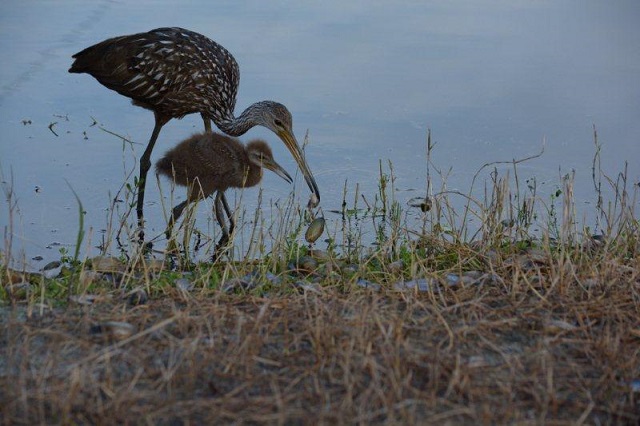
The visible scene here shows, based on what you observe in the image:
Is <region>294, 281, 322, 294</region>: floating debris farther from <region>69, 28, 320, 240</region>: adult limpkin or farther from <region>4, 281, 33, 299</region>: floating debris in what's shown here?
<region>69, 28, 320, 240</region>: adult limpkin

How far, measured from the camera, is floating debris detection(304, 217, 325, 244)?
6328mm

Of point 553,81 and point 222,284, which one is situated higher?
point 553,81

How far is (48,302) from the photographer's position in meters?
4.35

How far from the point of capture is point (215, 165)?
21.3 feet

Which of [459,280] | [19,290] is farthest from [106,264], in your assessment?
[459,280]

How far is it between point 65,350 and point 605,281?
2.26 m

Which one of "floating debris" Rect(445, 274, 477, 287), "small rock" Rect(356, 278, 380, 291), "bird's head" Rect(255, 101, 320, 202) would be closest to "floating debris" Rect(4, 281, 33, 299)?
"small rock" Rect(356, 278, 380, 291)

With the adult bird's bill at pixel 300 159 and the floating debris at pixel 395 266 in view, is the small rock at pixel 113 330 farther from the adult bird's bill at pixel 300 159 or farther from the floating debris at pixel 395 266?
the adult bird's bill at pixel 300 159

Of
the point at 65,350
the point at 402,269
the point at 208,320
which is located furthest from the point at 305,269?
the point at 65,350

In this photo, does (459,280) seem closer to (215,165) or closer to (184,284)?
(184,284)

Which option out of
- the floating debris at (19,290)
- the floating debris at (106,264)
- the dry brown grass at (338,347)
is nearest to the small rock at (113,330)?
the dry brown grass at (338,347)

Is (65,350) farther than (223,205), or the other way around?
(223,205)

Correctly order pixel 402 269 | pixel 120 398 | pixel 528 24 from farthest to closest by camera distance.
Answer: pixel 528 24 < pixel 402 269 < pixel 120 398

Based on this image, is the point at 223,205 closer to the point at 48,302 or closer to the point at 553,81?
the point at 48,302
